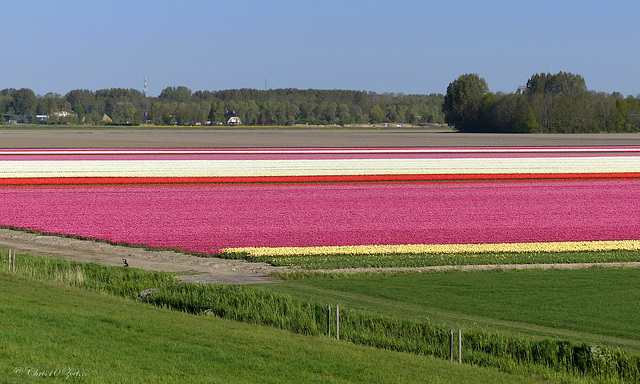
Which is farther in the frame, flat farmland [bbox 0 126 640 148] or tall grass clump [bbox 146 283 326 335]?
flat farmland [bbox 0 126 640 148]

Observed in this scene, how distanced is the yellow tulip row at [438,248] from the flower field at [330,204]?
70 mm

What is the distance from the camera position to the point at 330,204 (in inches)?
1725

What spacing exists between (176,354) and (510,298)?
10.4 meters

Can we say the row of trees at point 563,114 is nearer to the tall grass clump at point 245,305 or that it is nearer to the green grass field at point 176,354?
the tall grass clump at point 245,305

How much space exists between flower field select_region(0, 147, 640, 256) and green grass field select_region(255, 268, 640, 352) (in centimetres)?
534

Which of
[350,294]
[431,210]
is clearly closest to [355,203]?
[431,210]

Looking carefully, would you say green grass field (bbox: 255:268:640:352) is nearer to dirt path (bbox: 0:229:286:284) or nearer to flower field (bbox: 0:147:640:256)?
dirt path (bbox: 0:229:286:284)

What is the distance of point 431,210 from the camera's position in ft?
137

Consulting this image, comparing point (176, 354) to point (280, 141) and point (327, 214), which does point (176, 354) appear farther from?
point (280, 141)

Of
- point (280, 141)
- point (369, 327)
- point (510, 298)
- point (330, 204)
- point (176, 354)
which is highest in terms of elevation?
point (176, 354)

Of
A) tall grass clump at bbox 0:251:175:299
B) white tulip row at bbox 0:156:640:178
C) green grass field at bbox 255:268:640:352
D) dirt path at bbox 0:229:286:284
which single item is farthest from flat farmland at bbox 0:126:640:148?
green grass field at bbox 255:268:640:352

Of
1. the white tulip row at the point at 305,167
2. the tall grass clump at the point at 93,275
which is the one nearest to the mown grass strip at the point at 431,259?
the tall grass clump at the point at 93,275

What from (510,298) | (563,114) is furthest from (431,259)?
(563,114)

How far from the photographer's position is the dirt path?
26.2 meters
